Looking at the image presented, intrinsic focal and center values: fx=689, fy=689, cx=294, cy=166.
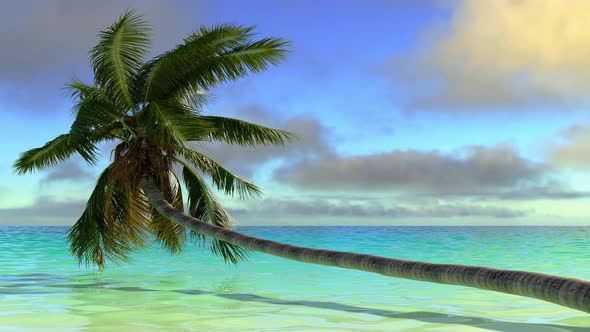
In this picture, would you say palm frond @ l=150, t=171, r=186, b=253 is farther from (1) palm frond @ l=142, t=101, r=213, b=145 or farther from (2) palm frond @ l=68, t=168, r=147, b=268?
(1) palm frond @ l=142, t=101, r=213, b=145

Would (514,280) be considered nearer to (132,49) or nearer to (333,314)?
(333,314)

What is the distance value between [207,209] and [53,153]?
12.3 feet

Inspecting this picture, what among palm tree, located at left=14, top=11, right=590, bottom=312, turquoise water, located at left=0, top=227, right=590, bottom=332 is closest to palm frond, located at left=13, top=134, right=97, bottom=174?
palm tree, located at left=14, top=11, right=590, bottom=312

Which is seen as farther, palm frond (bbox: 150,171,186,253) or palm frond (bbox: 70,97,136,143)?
palm frond (bbox: 150,171,186,253)

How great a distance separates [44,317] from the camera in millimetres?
10914

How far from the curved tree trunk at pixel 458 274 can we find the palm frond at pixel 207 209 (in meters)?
2.59

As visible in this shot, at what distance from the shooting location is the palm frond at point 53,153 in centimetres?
1558

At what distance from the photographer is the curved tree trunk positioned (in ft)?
20.6

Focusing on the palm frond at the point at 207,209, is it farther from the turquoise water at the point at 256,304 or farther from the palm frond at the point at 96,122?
the palm frond at the point at 96,122

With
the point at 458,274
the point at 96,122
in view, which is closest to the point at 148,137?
the point at 96,122

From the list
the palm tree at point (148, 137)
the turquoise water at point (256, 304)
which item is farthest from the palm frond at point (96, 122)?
the turquoise water at point (256, 304)

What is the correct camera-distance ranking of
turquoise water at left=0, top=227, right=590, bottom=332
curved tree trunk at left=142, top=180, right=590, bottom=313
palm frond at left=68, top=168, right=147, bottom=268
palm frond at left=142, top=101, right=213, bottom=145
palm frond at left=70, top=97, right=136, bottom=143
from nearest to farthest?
curved tree trunk at left=142, top=180, right=590, bottom=313, turquoise water at left=0, top=227, right=590, bottom=332, palm frond at left=142, top=101, right=213, bottom=145, palm frond at left=70, top=97, right=136, bottom=143, palm frond at left=68, top=168, right=147, bottom=268

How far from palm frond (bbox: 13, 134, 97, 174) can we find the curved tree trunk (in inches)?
171

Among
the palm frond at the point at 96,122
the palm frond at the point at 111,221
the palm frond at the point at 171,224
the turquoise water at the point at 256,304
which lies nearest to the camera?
the turquoise water at the point at 256,304
